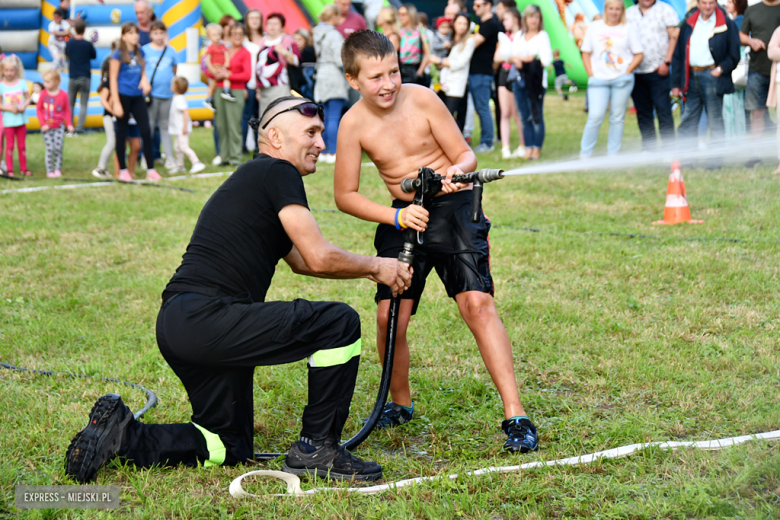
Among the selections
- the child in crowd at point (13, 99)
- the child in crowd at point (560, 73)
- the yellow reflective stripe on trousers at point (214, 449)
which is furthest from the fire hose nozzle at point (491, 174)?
the child in crowd at point (560, 73)

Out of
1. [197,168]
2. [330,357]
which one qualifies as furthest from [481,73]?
[330,357]

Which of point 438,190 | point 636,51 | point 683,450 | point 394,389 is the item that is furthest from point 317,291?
point 636,51

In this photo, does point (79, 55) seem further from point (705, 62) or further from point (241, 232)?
point (241, 232)

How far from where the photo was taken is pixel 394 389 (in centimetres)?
409

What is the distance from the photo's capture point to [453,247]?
3.80 m

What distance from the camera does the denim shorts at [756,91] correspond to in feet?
33.6

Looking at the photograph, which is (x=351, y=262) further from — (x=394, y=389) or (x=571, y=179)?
(x=571, y=179)

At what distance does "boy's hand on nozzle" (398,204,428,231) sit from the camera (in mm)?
3578

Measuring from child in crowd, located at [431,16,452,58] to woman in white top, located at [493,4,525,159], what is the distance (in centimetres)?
132

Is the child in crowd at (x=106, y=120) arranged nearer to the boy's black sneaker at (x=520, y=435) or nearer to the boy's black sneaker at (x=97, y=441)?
the boy's black sneaker at (x=97, y=441)

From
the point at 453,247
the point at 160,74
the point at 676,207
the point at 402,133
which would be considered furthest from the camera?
the point at 160,74

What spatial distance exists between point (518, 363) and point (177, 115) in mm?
9175

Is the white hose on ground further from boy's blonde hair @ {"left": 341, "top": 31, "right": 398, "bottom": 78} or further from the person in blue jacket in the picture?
the person in blue jacket

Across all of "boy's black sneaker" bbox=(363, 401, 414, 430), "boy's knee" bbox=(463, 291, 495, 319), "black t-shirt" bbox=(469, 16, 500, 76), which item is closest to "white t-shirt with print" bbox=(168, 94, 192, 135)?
"black t-shirt" bbox=(469, 16, 500, 76)
